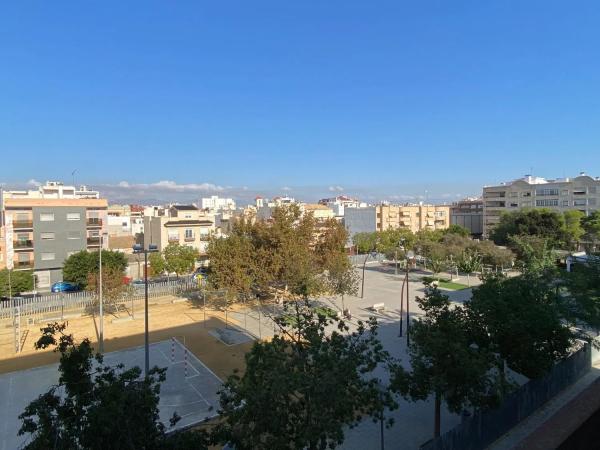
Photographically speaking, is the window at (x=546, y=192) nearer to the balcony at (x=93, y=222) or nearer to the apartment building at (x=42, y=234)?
the balcony at (x=93, y=222)

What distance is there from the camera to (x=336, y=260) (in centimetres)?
2703

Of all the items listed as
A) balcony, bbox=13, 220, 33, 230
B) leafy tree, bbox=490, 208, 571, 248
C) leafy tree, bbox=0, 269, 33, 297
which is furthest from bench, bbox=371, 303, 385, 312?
balcony, bbox=13, 220, 33, 230

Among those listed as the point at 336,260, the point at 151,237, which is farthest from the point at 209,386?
the point at 151,237

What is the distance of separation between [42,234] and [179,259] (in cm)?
1432

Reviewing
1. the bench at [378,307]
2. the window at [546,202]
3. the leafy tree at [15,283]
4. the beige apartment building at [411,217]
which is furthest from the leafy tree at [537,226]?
the leafy tree at [15,283]

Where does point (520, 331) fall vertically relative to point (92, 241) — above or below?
below

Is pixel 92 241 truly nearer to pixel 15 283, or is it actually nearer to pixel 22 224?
pixel 22 224

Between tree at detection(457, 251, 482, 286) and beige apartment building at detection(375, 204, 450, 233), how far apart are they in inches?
1487

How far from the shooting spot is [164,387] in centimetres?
1478

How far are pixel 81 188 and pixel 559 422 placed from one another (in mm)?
91924

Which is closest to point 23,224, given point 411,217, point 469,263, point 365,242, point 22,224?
point 22,224

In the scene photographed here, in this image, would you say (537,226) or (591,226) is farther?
(591,226)

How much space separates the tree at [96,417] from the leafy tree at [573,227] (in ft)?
190

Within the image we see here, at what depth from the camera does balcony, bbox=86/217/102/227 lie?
42.6 meters
